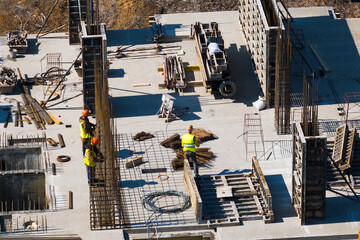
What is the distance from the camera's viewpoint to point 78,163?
3784 centimetres

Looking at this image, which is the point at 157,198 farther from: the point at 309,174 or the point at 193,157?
the point at 309,174

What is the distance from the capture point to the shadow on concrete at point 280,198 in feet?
115

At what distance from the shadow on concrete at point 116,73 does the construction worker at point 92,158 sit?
308 inches

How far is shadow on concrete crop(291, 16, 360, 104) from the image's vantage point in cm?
4197

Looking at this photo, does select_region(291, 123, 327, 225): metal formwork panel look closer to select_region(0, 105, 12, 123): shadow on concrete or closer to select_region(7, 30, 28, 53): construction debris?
select_region(0, 105, 12, 123): shadow on concrete

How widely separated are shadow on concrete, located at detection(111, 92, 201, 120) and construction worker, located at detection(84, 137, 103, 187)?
499cm

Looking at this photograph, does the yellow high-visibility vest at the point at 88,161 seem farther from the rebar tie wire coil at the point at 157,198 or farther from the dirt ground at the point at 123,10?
the dirt ground at the point at 123,10

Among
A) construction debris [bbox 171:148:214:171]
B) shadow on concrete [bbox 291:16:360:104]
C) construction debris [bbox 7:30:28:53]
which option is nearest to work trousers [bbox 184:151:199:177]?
construction debris [bbox 171:148:214:171]

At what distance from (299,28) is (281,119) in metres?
7.37

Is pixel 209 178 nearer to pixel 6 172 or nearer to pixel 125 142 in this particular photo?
pixel 125 142

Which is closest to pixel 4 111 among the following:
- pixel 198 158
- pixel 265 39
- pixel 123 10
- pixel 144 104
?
pixel 144 104

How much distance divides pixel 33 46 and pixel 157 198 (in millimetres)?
12716

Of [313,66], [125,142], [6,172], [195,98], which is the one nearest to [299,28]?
[313,66]

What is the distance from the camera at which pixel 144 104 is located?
136 ft
